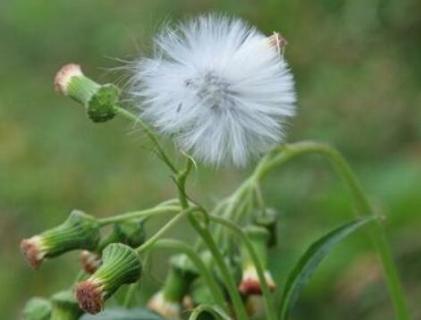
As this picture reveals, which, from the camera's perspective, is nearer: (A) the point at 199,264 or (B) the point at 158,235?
(B) the point at 158,235

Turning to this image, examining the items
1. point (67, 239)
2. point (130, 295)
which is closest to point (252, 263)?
point (130, 295)

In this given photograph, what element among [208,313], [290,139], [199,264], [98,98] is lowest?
[208,313]

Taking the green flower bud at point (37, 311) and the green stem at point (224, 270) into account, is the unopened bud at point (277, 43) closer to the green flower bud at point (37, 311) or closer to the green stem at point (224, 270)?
the green stem at point (224, 270)

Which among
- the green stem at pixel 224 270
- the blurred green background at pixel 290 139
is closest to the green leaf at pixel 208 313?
the green stem at pixel 224 270

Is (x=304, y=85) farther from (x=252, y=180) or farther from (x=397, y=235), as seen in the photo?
(x=252, y=180)

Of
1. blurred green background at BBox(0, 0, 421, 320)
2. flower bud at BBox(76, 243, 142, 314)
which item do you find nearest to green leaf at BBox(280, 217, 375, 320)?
flower bud at BBox(76, 243, 142, 314)

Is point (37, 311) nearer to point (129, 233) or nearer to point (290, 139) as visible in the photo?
point (129, 233)
